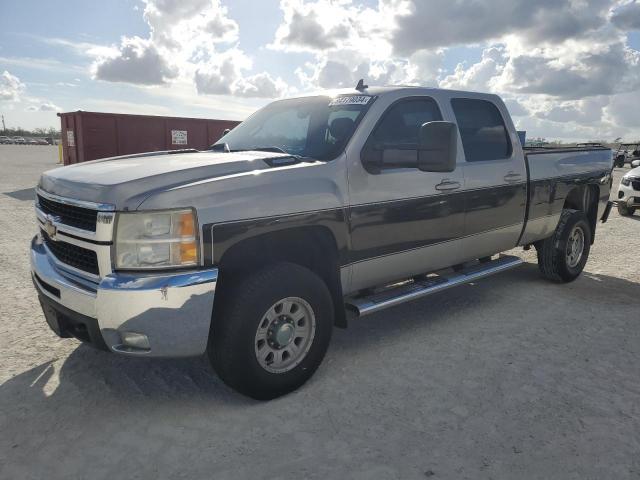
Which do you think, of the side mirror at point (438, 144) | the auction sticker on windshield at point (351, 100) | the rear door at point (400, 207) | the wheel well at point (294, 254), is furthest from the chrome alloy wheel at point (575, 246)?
the wheel well at point (294, 254)

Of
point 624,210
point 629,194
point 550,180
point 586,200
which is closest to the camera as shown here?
point 550,180

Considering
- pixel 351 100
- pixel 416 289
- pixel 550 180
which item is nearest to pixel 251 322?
pixel 416 289

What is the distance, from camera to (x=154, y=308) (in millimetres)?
2578

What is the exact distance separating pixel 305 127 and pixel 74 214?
1.72 meters

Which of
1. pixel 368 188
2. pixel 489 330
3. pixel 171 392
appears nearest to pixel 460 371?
pixel 489 330

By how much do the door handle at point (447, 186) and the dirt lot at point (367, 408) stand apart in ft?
3.85

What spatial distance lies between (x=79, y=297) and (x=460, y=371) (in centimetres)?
244

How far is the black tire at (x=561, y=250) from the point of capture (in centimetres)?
548

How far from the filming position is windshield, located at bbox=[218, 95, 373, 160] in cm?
348

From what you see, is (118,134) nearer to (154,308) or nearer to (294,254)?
(294,254)

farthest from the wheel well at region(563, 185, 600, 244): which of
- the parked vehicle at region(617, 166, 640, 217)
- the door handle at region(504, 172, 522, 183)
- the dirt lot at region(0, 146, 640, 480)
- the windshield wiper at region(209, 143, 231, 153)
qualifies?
the parked vehicle at region(617, 166, 640, 217)

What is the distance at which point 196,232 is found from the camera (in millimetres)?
2625

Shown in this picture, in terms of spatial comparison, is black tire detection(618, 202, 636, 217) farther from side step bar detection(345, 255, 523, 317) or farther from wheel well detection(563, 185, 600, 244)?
side step bar detection(345, 255, 523, 317)

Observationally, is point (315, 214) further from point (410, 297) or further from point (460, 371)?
point (460, 371)
